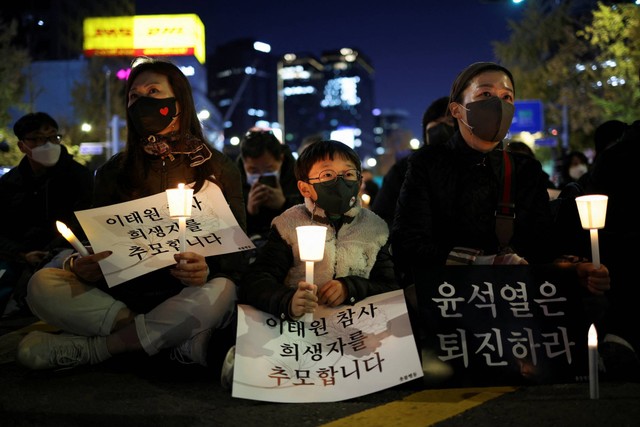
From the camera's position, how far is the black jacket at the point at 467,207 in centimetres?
368

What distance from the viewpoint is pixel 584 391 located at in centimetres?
298

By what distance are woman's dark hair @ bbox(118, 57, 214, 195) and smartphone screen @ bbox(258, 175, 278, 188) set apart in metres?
1.54

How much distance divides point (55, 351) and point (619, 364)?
2.59 metres

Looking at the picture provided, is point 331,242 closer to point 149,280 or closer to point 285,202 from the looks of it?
point 149,280

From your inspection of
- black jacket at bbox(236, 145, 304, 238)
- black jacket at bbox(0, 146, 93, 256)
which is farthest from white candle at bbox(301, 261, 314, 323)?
black jacket at bbox(0, 146, 93, 256)

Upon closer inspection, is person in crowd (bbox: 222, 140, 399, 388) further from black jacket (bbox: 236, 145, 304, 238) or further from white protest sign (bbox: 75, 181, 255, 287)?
black jacket (bbox: 236, 145, 304, 238)

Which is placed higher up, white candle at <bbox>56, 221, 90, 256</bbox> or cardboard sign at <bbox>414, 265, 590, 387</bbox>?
white candle at <bbox>56, 221, 90, 256</bbox>

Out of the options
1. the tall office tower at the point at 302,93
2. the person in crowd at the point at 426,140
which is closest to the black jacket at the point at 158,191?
the person in crowd at the point at 426,140

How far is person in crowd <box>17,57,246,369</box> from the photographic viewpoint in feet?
10.9

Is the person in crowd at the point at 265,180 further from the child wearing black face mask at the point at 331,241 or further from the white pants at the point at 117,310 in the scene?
the white pants at the point at 117,310

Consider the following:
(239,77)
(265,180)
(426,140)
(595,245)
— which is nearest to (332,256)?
(595,245)

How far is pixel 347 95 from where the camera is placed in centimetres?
15825

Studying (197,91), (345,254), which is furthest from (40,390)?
(197,91)

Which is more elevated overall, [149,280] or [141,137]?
[141,137]
